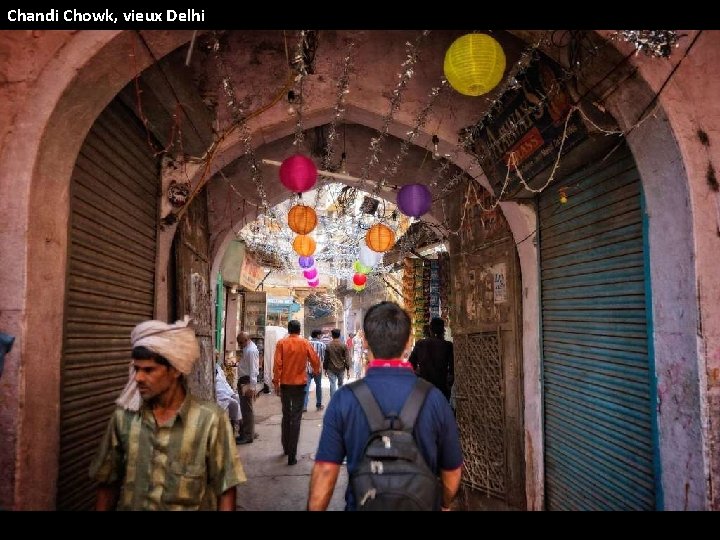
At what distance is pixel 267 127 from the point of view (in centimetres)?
544

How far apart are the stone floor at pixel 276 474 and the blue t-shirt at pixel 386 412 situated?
3474 mm

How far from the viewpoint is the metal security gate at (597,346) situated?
3.55 metres

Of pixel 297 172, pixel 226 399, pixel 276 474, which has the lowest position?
pixel 276 474

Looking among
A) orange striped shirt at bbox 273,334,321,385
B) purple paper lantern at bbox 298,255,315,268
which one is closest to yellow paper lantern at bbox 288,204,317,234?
orange striped shirt at bbox 273,334,321,385

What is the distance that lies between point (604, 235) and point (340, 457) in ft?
9.95

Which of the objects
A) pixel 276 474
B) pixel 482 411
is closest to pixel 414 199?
pixel 482 411

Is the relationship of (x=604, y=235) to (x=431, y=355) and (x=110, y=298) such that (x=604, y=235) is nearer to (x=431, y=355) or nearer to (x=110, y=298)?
(x=431, y=355)

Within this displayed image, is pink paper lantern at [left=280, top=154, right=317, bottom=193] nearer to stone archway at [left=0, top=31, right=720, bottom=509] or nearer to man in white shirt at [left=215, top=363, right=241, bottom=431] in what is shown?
stone archway at [left=0, top=31, right=720, bottom=509]

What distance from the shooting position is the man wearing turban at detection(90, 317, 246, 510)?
2.05m

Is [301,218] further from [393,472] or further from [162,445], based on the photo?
[393,472]

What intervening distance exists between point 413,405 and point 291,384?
17.0 feet

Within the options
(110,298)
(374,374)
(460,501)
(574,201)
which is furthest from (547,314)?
(110,298)

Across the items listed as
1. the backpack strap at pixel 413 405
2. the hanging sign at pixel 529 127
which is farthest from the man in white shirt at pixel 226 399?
the backpack strap at pixel 413 405
